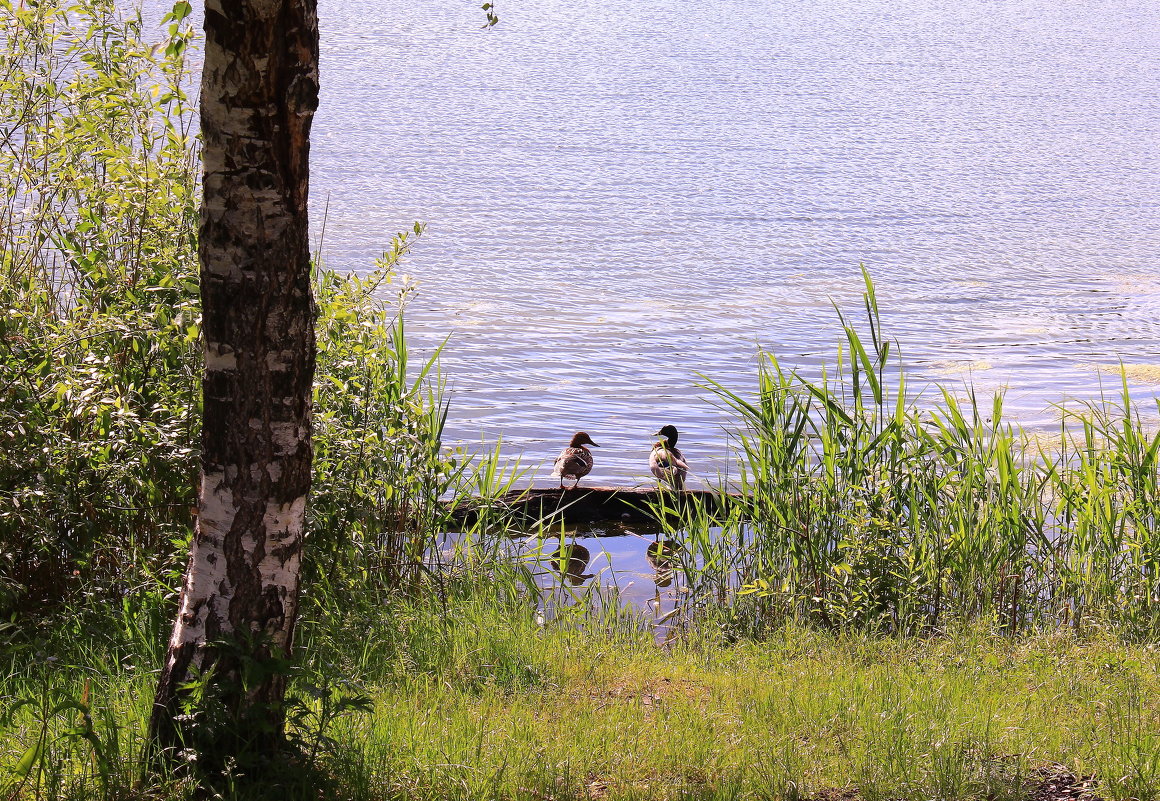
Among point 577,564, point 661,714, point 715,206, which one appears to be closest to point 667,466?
point 577,564

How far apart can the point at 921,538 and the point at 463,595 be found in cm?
248

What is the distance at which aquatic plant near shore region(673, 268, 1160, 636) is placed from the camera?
6.10 meters

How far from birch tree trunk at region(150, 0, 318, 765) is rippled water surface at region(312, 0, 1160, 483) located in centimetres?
522

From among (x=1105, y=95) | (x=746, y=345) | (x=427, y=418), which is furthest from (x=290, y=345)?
(x=1105, y=95)

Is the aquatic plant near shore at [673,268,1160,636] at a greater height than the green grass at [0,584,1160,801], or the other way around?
the aquatic plant near shore at [673,268,1160,636]

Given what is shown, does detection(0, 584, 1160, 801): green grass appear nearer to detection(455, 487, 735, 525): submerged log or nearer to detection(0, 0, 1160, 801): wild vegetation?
detection(0, 0, 1160, 801): wild vegetation

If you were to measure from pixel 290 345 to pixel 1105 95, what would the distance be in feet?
111

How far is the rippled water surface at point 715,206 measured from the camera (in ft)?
41.8

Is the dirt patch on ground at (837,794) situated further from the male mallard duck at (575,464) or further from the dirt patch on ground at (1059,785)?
the male mallard duck at (575,464)

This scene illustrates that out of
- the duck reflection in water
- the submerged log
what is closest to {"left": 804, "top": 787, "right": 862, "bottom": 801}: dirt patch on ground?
the duck reflection in water

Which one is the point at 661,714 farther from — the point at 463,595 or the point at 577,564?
the point at 577,564

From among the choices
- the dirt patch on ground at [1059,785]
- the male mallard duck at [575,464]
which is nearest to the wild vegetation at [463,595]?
the dirt patch on ground at [1059,785]

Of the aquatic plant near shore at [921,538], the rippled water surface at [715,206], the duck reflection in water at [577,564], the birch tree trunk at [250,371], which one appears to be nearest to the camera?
the birch tree trunk at [250,371]

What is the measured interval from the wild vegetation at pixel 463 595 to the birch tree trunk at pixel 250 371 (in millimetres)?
189
